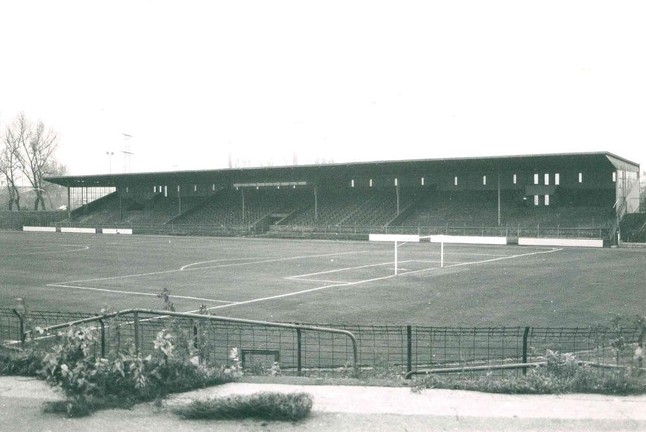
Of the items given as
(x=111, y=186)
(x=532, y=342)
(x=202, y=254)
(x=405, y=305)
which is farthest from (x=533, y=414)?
(x=111, y=186)

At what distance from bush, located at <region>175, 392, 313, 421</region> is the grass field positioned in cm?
1051

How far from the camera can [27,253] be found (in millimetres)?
44969

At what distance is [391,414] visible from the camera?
6879 mm

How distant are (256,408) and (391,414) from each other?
1.44m

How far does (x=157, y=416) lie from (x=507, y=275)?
79.2ft

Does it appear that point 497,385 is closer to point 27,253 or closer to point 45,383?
point 45,383

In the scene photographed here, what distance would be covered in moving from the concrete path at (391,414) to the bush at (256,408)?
0.31 ft

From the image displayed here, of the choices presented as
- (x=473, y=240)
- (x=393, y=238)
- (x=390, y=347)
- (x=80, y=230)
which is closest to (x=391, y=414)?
(x=390, y=347)

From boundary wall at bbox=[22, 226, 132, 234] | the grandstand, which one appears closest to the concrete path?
the grandstand

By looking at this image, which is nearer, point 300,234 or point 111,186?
point 300,234

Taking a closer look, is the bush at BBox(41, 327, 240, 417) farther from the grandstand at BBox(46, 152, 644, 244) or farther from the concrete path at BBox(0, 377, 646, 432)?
the grandstand at BBox(46, 152, 644, 244)

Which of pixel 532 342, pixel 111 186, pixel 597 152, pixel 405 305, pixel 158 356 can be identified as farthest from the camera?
Answer: pixel 111 186

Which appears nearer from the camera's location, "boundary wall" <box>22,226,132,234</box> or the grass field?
the grass field

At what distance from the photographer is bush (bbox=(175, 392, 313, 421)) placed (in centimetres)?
675
